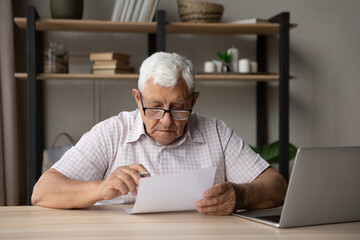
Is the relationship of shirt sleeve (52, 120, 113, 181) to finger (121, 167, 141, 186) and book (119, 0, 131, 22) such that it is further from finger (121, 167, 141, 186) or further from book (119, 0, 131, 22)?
book (119, 0, 131, 22)

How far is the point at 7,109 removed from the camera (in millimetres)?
2924

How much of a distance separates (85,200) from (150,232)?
0.35m

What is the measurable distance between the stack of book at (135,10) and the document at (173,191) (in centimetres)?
170

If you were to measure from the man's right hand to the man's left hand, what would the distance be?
7.6 inches

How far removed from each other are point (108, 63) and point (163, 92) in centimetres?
130

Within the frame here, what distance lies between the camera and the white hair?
5.45 feet

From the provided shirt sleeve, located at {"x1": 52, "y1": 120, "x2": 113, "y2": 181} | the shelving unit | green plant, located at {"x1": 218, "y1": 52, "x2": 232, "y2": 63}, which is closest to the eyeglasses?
shirt sleeve, located at {"x1": 52, "y1": 120, "x2": 113, "y2": 181}

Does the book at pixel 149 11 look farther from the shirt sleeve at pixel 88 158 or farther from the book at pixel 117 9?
the shirt sleeve at pixel 88 158

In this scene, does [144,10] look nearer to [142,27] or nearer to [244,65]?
[142,27]

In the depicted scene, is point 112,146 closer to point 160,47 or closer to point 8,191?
point 160,47

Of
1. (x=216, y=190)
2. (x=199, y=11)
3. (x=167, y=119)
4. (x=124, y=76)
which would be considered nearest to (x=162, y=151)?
(x=167, y=119)

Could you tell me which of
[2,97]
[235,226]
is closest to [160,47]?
[2,97]

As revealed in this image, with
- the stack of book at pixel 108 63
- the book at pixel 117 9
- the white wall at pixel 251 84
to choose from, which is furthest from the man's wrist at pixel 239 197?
the white wall at pixel 251 84

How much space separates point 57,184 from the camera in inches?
59.9
